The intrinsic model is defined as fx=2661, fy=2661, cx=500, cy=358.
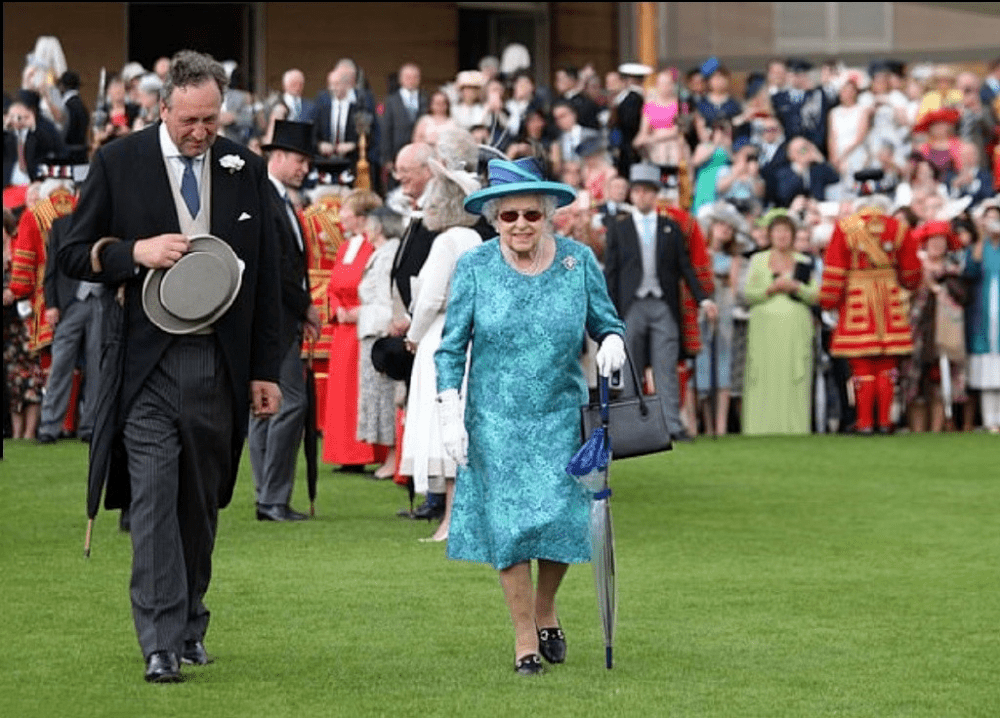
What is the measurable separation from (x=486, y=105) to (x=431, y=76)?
868cm

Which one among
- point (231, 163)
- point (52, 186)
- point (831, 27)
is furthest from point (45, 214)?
point (831, 27)

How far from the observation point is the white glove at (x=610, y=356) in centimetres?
934

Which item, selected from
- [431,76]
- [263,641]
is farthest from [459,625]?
[431,76]

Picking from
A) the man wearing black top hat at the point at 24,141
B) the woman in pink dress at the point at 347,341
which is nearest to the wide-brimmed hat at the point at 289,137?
the woman in pink dress at the point at 347,341

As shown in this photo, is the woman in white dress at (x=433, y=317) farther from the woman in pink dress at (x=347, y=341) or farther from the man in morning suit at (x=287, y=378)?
the woman in pink dress at (x=347, y=341)

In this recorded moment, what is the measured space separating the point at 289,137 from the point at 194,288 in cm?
545

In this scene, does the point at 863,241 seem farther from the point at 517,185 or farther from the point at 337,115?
the point at 517,185

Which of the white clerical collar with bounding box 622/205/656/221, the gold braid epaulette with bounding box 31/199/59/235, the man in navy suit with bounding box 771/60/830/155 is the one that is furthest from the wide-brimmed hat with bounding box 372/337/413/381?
the man in navy suit with bounding box 771/60/830/155

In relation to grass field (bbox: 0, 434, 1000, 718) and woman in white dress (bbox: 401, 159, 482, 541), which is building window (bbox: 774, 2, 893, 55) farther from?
woman in white dress (bbox: 401, 159, 482, 541)

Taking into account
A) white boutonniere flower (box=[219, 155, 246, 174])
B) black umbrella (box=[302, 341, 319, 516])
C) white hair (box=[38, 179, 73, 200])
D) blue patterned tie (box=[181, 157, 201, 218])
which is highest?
white hair (box=[38, 179, 73, 200])

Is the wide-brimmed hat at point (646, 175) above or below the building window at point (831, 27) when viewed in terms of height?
below

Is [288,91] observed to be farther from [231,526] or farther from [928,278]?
[231,526]

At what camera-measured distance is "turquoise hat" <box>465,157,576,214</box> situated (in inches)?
373

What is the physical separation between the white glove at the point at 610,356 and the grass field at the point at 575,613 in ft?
3.59
